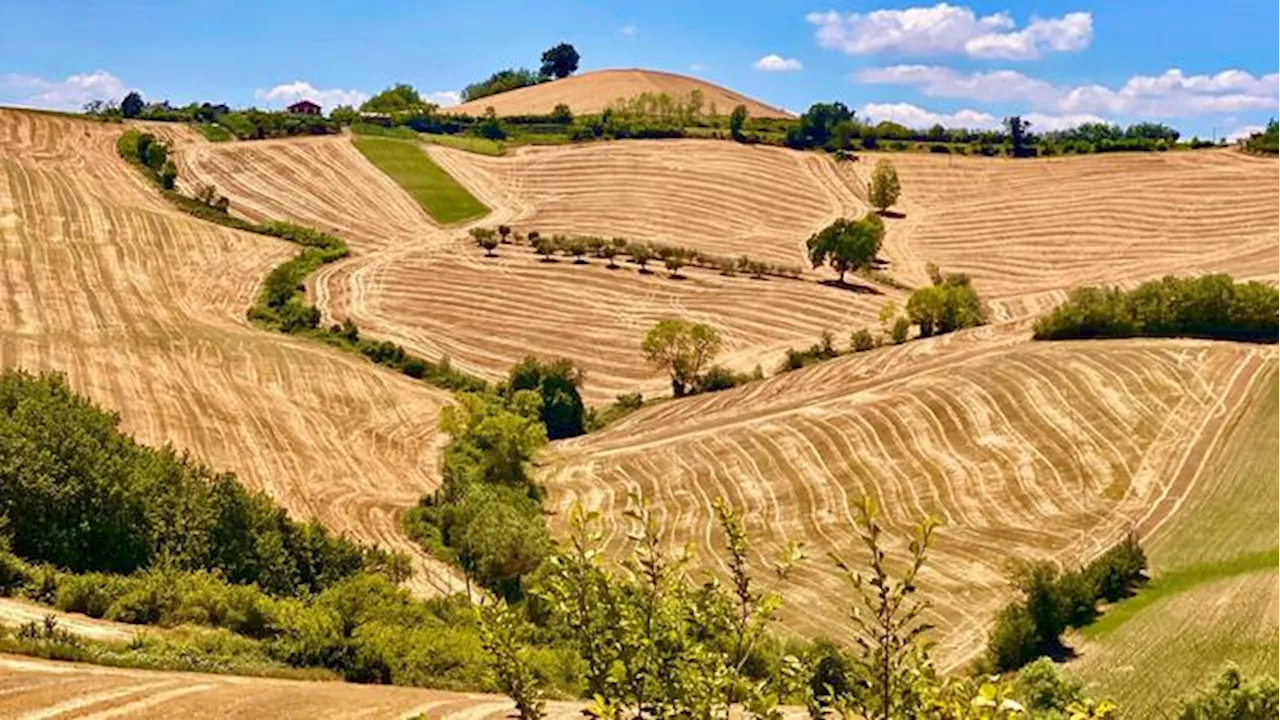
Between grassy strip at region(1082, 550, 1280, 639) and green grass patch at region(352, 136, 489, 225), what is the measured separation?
117540 mm

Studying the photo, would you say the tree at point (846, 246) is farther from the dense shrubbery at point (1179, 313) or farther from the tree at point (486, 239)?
the dense shrubbery at point (1179, 313)

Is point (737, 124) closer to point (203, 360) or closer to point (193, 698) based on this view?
point (203, 360)

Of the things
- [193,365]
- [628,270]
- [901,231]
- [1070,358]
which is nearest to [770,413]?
[1070,358]

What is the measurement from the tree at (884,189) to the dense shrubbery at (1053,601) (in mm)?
109994

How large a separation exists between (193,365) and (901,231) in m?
99.7

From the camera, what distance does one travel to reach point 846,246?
128 m

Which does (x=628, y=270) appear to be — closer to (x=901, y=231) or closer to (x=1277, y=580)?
(x=901, y=231)

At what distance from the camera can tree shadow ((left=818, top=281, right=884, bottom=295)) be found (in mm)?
125812

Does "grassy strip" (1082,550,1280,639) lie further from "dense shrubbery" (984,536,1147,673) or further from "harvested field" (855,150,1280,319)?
"harvested field" (855,150,1280,319)

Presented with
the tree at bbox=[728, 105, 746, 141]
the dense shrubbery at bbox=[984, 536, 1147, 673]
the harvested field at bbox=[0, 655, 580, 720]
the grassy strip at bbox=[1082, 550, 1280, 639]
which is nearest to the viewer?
the harvested field at bbox=[0, 655, 580, 720]

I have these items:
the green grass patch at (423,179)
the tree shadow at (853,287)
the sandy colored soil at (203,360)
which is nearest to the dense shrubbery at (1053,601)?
the sandy colored soil at (203,360)

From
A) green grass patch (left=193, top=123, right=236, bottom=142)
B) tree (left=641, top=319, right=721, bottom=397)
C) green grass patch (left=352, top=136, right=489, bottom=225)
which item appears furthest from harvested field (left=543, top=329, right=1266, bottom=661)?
green grass patch (left=193, top=123, right=236, bottom=142)

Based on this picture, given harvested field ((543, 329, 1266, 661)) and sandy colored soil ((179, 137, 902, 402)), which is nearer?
harvested field ((543, 329, 1266, 661))

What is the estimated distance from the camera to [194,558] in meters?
39.9
